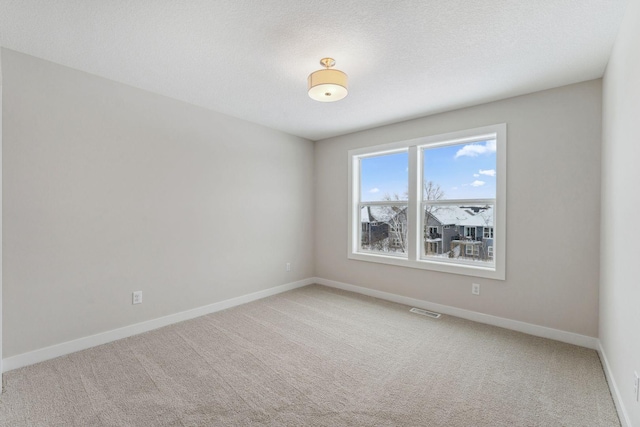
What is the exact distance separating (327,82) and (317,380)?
2278 millimetres

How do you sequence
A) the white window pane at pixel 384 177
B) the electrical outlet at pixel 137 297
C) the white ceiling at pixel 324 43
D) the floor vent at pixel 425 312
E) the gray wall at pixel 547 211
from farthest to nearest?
the white window pane at pixel 384 177 < the floor vent at pixel 425 312 < the electrical outlet at pixel 137 297 < the gray wall at pixel 547 211 < the white ceiling at pixel 324 43

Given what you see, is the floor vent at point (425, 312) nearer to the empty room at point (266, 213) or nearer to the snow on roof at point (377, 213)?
the empty room at point (266, 213)

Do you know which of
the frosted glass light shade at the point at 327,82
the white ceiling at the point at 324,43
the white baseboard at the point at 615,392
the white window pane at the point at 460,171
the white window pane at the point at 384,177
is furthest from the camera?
the white window pane at the point at 384,177

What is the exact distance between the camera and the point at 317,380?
7.16ft

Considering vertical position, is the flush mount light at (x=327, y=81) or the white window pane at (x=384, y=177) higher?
the flush mount light at (x=327, y=81)

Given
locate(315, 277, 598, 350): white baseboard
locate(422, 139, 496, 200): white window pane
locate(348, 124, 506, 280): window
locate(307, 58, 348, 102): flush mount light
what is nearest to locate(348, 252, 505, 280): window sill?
locate(348, 124, 506, 280): window

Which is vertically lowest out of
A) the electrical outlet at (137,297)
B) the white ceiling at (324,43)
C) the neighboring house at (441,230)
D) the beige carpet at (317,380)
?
the beige carpet at (317,380)

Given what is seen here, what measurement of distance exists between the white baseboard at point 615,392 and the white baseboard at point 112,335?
358 cm

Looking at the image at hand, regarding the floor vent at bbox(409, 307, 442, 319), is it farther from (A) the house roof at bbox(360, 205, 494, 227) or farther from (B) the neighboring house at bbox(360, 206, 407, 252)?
(A) the house roof at bbox(360, 205, 494, 227)

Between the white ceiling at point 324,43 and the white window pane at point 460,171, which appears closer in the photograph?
the white ceiling at point 324,43

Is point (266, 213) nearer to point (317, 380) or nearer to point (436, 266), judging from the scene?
point (436, 266)

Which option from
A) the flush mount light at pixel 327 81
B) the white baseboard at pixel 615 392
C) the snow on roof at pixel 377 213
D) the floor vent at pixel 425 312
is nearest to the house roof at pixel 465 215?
the snow on roof at pixel 377 213

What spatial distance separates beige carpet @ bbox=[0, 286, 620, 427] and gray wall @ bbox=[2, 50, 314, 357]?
0.47 meters

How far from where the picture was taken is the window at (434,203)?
11.0 ft
